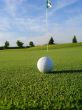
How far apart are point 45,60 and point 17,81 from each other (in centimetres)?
278

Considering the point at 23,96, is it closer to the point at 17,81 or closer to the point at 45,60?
the point at 17,81

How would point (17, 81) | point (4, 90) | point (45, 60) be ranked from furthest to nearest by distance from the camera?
point (45, 60)
point (17, 81)
point (4, 90)

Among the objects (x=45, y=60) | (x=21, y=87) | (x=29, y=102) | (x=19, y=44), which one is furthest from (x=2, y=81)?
(x=19, y=44)

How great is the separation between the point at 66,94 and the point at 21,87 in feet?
7.96

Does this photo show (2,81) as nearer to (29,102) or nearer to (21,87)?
(21,87)

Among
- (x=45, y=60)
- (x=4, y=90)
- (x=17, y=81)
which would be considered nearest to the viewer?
(x=4, y=90)

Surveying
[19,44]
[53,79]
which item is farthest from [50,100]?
[19,44]

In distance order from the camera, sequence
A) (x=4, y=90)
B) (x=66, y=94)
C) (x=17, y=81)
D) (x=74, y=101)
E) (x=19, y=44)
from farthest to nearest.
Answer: (x=19, y=44) → (x=17, y=81) → (x=4, y=90) → (x=66, y=94) → (x=74, y=101)

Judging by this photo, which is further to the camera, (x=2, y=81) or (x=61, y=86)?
(x=2, y=81)

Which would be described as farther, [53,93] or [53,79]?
[53,79]

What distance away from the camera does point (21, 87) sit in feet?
35.3

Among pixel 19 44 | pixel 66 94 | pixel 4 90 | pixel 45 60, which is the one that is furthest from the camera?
pixel 19 44

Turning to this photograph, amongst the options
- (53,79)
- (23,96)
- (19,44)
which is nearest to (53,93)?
(23,96)

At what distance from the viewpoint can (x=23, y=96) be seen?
9211 mm
